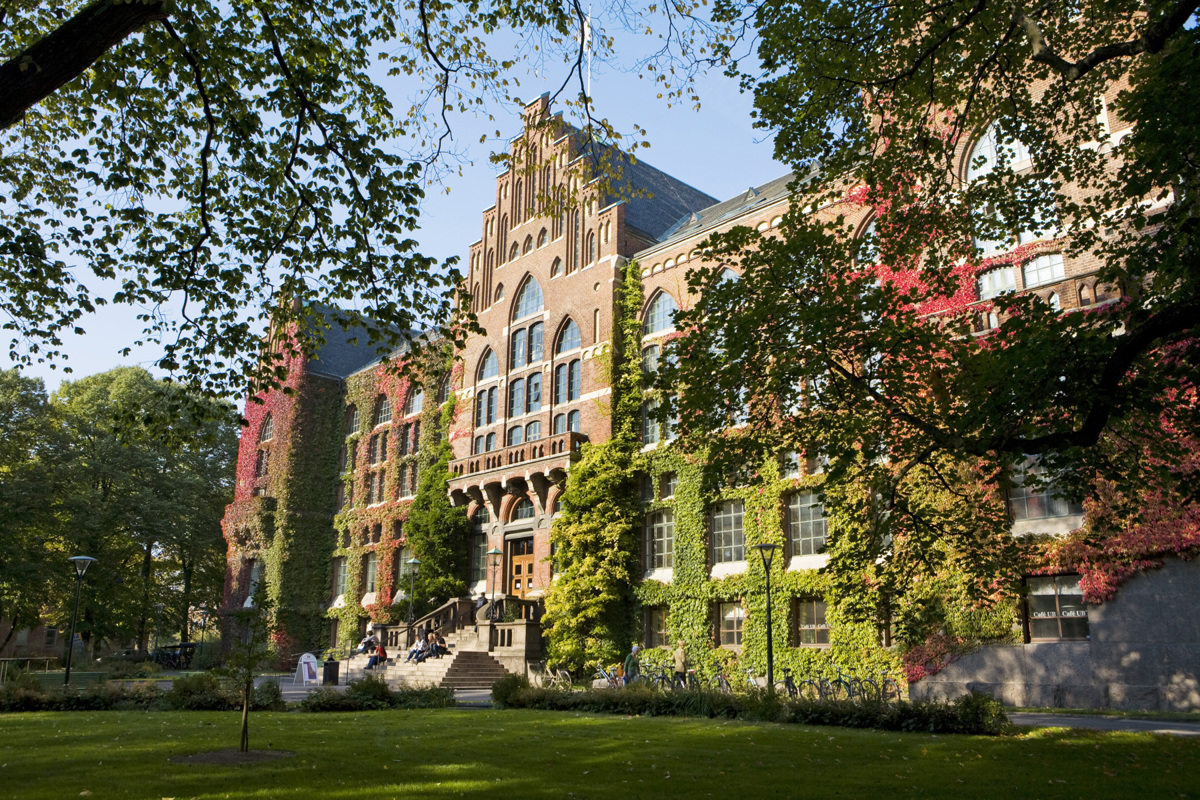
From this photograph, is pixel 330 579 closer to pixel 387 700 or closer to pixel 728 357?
pixel 387 700

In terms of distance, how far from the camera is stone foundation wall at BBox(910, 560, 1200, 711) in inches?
724

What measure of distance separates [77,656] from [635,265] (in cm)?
3247

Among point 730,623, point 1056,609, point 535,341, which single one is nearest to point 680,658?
point 730,623

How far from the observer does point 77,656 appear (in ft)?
136

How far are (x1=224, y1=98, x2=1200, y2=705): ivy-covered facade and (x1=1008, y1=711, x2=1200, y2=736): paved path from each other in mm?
2344

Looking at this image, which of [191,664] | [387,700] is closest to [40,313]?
[387,700]

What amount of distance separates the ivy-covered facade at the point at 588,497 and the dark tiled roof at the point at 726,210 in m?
0.18

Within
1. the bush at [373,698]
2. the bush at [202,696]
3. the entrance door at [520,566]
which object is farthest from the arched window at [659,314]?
the bush at [202,696]

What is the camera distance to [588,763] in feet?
36.1

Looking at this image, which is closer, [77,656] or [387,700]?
[387,700]

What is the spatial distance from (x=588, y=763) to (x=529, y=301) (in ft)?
89.5

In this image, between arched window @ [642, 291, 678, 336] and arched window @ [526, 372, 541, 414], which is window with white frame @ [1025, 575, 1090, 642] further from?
arched window @ [526, 372, 541, 414]

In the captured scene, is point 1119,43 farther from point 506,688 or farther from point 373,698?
point 373,698

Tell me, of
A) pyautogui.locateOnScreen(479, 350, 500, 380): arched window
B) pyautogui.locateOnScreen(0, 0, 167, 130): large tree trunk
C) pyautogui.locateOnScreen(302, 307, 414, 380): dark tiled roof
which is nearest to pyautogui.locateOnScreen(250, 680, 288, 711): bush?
pyautogui.locateOnScreen(0, 0, 167, 130): large tree trunk
